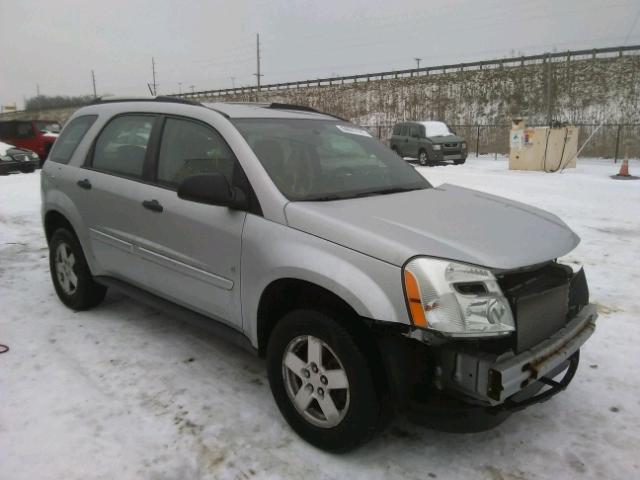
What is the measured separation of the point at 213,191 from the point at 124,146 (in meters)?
1.49

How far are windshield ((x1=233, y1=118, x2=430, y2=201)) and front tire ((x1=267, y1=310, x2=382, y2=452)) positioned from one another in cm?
75

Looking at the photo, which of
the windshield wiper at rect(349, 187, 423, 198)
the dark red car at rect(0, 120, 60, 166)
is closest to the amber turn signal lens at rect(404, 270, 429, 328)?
the windshield wiper at rect(349, 187, 423, 198)

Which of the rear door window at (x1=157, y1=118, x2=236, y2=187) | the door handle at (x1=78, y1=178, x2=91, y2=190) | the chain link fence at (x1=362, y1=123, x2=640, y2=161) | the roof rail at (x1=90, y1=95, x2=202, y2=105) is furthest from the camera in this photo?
the chain link fence at (x1=362, y1=123, x2=640, y2=161)

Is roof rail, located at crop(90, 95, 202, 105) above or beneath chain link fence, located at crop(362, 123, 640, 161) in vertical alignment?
above

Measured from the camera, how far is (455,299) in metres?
2.16

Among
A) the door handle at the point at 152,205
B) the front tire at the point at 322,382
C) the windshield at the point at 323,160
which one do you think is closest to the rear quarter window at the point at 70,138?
the door handle at the point at 152,205

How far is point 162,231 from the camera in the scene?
3359 millimetres

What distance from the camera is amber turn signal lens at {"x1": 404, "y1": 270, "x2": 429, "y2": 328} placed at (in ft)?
7.06

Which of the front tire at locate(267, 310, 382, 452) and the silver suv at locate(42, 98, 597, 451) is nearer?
the silver suv at locate(42, 98, 597, 451)

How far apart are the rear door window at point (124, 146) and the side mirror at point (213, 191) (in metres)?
0.96

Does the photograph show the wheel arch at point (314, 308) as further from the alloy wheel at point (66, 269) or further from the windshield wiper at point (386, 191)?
the alloy wheel at point (66, 269)

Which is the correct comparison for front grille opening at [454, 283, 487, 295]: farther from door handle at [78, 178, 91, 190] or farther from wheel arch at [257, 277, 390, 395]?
door handle at [78, 178, 91, 190]

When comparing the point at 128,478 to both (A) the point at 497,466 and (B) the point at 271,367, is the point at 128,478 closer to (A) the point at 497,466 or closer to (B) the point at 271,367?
(B) the point at 271,367

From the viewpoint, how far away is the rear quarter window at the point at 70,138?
14.4 feet
